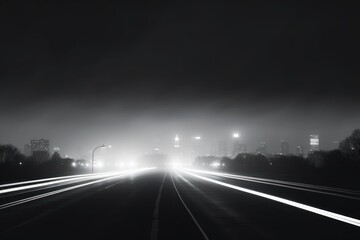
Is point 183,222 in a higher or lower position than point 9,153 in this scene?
lower

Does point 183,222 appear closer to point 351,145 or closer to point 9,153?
point 351,145

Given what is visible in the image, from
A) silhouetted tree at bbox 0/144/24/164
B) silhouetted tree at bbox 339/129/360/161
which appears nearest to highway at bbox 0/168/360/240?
silhouetted tree at bbox 339/129/360/161

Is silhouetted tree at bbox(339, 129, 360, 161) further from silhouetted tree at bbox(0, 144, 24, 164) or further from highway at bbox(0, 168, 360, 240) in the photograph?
silhouetted tree at bbox(0, 144, 24, 164)

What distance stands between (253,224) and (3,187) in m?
29.1

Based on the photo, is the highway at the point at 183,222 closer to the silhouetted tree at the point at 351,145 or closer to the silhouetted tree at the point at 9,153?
the silhouetted tree at the point at 351,145

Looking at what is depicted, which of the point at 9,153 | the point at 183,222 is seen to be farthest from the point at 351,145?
the point at 9,153

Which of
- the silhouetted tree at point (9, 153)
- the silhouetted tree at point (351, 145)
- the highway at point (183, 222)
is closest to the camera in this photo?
the highway at point (183, 222)

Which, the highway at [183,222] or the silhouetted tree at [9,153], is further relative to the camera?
the silhouetted tree at [9,153]

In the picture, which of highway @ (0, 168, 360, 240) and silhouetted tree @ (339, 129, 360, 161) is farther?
silhouetted tree @ (339, 129, 360, 161)

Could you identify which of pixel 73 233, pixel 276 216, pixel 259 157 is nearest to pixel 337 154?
pixel 259 157

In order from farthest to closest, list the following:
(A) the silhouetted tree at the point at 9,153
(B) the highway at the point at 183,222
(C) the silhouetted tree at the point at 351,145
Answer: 1. (A) the silhouetted tree at the point at 9,153
2. (C) the silhouetted tree at the point at 351,145
3. (B) the highway at the point at 183,222

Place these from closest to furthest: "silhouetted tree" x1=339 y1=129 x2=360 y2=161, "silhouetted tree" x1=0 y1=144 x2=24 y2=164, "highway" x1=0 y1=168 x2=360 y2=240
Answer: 1. "highway" x1=0 y1=168 x2=360 y2=240
2. "silhouetted tree" x1=339 y1=129 x2=360 y2=161
3. "silhouetted tree" x1=0 y1=144 x2=24 y2=164

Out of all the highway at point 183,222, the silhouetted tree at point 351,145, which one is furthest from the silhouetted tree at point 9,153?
the highway at point 183,222

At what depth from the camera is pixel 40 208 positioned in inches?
770
